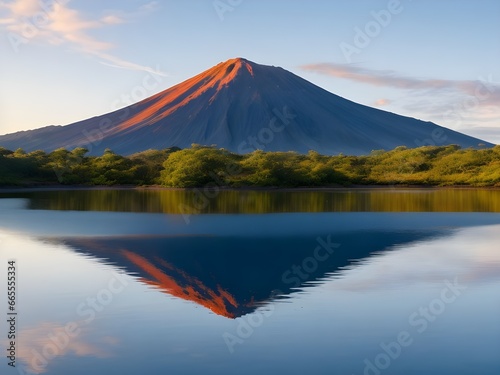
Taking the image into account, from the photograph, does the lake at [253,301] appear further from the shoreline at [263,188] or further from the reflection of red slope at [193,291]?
the shoreline at [263,188]

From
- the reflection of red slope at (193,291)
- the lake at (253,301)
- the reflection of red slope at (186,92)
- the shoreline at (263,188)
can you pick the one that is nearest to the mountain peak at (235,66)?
the reflection of red slope at (186,92)

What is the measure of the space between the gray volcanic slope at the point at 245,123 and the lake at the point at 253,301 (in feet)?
429

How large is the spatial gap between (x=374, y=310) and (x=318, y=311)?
863 mm

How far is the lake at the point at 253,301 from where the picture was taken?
7773 mm

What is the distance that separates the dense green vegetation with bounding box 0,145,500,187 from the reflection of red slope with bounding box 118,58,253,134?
103 metres

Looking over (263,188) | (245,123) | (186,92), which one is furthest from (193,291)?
(186,92)

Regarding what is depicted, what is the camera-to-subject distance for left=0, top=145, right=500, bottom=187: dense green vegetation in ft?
189

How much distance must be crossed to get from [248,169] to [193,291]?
48.0 metres

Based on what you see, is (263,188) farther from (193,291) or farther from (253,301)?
(253,301)

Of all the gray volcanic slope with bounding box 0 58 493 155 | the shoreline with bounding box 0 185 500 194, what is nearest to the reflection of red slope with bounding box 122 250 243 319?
the shoreline with bounding box 0 185 500 194

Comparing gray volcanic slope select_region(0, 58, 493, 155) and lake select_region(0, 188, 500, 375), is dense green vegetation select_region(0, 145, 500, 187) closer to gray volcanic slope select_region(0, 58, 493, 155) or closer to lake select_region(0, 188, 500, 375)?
lake select_region(0, 188, 500, 375)

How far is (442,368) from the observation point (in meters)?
7.44

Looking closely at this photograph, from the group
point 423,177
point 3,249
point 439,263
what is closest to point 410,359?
point 439,263

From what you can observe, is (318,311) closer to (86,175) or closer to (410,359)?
(410,359)
